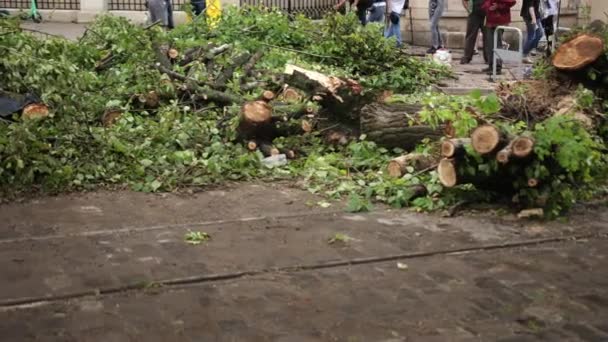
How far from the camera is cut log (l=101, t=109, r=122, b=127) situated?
8.95 metres

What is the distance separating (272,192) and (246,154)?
782mm

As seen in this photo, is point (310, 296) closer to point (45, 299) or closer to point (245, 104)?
point (45, 299)

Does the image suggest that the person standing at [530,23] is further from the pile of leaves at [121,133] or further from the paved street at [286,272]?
the paved street at [286,272]

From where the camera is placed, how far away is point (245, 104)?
28.1ft

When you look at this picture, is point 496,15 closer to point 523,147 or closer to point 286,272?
point 523,147

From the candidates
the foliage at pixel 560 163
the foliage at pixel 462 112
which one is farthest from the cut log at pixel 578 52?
the foliage at pixel 560 163

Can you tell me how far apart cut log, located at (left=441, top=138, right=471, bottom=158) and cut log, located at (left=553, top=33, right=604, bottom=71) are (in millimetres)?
1988

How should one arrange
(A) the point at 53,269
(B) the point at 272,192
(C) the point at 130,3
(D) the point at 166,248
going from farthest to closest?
(C) the point at 130,3, (B) the point at 272,192, (D) the point at 166,248, (A) the point at 53,269

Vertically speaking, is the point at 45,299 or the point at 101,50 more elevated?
the point at 101,50

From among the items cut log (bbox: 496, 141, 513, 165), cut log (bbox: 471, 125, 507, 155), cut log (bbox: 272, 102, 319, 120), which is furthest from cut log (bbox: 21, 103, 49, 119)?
cut log (bbox: 496, 141, 513, 165)

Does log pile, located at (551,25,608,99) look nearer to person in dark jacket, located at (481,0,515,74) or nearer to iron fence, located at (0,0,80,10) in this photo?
person in dark jacket, located at (481,0,515,74)

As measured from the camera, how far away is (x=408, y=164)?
7.78m

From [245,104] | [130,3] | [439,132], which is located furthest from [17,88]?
[130,3]

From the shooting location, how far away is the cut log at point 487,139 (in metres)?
6.74
